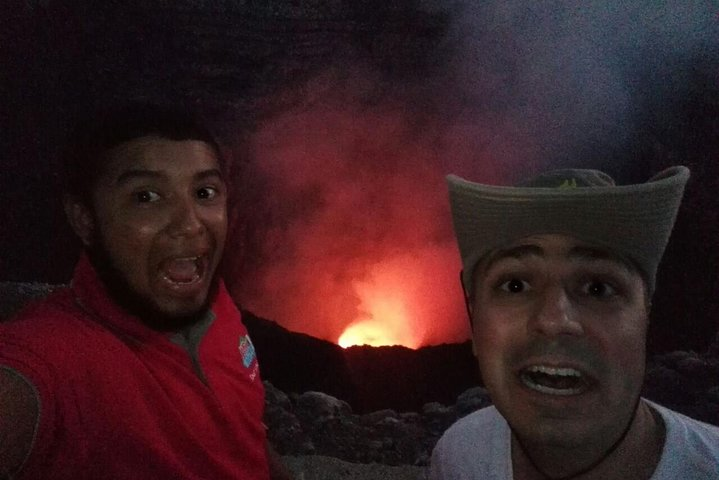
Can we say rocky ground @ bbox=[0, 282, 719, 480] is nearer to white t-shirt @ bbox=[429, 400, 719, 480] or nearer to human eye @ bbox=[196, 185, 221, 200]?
white t-shirt @ bbox=[429, 400, 719, 480]

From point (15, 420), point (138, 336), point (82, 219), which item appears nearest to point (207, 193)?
point (82, 219)

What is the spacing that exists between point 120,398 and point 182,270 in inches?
19.8

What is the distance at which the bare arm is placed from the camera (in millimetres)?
1336

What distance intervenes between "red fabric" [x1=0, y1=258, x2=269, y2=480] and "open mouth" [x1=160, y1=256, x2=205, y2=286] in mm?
181

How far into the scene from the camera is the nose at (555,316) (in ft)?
3.51

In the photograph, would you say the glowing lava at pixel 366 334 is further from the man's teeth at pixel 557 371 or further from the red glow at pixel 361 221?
the man's teeth at pixel 557 371

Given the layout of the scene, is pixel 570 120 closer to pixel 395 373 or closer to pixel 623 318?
pixel 395 373

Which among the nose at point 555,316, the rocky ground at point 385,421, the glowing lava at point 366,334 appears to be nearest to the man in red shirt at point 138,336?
the nose at point 555,316

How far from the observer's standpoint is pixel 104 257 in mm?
1852

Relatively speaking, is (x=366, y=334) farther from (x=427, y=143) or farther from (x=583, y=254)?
(x=583, y=254)

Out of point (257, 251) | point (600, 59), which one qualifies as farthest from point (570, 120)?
point (257, 251)

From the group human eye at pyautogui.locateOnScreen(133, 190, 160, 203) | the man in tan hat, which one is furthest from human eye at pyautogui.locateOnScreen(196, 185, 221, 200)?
the man in tan hat

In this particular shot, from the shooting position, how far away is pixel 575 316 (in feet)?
3.54

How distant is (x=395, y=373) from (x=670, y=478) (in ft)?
8.42
